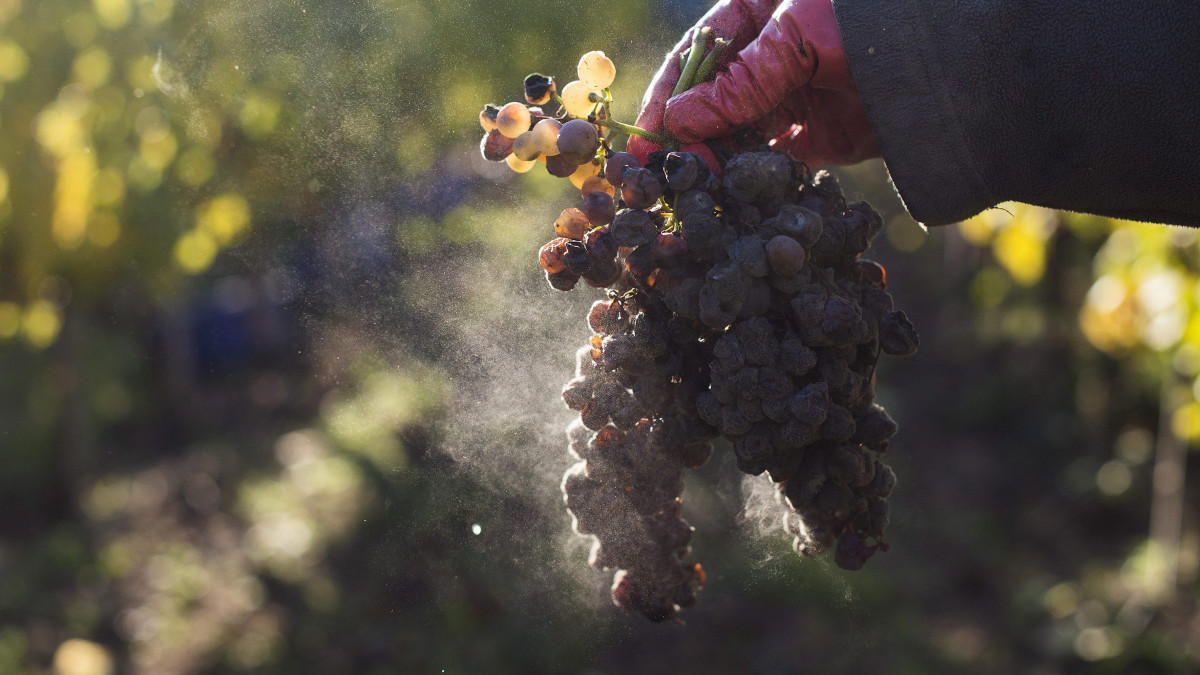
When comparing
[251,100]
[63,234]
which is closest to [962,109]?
[251,100]

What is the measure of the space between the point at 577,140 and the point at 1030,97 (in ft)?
2.58

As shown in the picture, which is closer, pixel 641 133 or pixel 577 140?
pixel 577 140

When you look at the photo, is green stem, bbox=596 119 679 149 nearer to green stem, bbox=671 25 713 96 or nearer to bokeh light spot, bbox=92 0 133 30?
green stem, bbox=671 25 713 96

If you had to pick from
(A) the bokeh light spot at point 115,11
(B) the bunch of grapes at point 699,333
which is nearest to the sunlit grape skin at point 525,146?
(B) the bunch of grapes at point 699,333

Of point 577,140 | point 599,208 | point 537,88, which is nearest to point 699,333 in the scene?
point 599,208

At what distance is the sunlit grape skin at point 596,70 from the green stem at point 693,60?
4.7 inches

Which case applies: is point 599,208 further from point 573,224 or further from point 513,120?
point 513,120

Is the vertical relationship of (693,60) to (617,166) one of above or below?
above

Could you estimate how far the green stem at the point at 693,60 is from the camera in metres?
1.42

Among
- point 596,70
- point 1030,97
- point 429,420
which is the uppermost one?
point 1030,97

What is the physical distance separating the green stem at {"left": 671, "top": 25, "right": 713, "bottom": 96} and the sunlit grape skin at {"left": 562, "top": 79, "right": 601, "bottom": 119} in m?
0.14

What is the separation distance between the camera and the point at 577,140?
128cm

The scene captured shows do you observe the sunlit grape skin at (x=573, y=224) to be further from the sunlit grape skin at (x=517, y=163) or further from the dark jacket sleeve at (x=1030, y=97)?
the dark jacket sleeve at (x=1030, y=97)

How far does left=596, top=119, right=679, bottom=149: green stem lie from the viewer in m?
1.37
